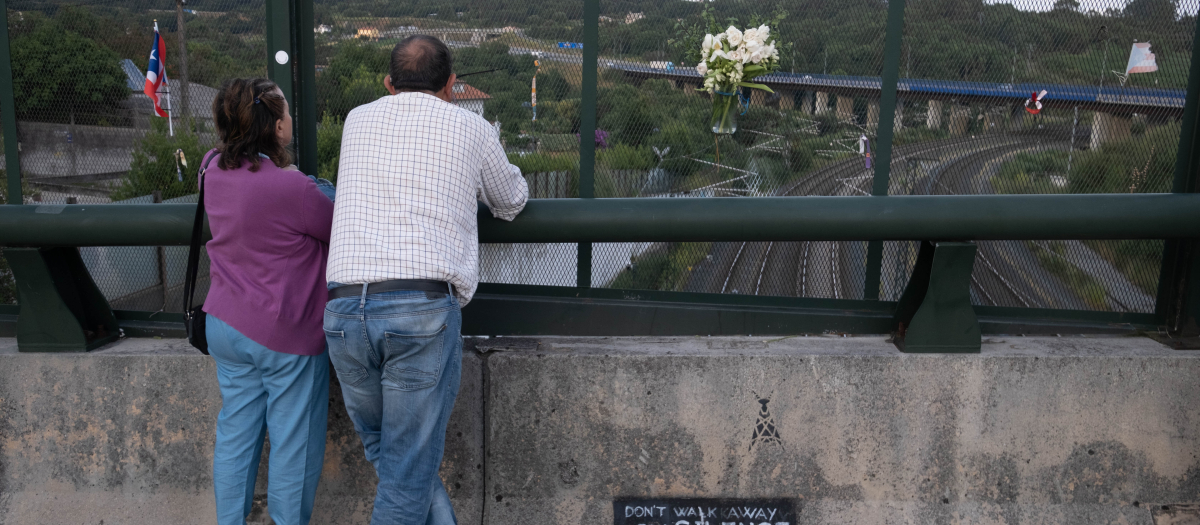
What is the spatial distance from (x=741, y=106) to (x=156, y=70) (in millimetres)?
2534

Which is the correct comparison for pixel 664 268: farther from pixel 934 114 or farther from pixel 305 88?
pixel 305 88

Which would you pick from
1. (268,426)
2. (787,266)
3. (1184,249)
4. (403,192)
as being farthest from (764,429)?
(1184,249)

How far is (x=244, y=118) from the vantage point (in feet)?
10.1

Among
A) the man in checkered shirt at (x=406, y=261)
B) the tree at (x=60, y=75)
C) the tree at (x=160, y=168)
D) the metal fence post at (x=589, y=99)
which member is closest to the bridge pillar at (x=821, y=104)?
the metal fence post at (x=589, y=99)

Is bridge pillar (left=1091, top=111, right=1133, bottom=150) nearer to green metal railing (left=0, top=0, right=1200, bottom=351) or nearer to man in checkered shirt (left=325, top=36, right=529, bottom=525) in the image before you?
green metal railing (left=0, top=0, right=1200, bottom=351)

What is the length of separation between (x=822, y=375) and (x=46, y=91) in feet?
12.0

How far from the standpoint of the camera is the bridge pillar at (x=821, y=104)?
3910mm

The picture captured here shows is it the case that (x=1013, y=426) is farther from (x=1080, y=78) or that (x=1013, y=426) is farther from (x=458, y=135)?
(x=458, y=135)

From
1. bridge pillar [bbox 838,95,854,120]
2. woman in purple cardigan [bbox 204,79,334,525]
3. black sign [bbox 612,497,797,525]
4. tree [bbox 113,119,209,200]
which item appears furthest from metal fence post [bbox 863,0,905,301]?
tree [bbox 113,119,209,200]

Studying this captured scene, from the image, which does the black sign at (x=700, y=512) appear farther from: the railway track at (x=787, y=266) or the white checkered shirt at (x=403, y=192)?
the white checkered shirt at (x=403, y=192)

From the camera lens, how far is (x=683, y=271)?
13.6 ft

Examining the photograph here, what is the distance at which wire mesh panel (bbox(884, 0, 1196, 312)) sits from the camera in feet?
12.5

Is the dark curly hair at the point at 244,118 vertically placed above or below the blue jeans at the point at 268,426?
above

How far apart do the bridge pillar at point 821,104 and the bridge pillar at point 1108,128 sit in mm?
1144
